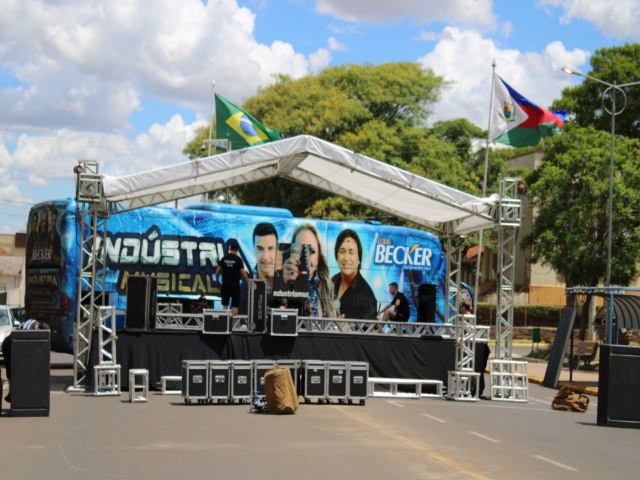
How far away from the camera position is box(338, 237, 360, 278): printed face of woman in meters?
31.1

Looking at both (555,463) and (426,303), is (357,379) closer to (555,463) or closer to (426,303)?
(426,303)

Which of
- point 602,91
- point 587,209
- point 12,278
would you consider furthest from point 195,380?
point 12,278

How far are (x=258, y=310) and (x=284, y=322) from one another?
76cm

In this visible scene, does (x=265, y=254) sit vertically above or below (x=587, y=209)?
below

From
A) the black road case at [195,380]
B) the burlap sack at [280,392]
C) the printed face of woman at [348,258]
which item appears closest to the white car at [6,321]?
the printed face of woman at [348,258]

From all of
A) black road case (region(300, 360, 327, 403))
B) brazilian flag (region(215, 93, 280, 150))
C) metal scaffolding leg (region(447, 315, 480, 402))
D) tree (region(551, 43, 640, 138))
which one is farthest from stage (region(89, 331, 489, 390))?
tree (region(551, 43, 640, 138))

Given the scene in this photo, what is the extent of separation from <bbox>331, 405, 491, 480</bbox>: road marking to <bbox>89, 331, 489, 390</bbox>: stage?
4438mm

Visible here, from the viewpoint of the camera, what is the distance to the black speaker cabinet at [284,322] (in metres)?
23.0

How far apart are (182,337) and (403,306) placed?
22.4 ft

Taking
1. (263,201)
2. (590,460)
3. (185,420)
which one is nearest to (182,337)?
(185,420)

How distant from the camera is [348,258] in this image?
31141 mm

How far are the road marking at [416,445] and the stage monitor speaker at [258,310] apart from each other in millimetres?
4842

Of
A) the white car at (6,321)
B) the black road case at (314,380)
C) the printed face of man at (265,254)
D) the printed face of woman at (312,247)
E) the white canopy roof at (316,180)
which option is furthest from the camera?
the printed face of woman at (312,247)

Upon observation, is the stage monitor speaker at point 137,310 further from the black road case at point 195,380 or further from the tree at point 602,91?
the tree at point 602,91
